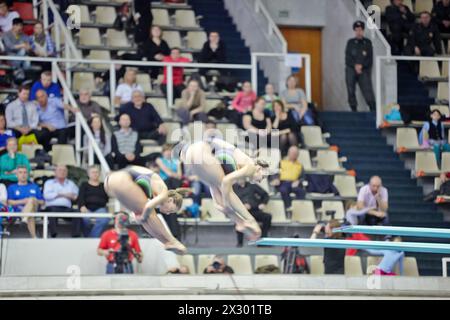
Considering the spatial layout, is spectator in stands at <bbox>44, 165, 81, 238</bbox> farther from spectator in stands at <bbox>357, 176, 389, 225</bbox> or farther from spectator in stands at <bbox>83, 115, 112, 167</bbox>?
spectator in stands at <bbox>357, 176, 389, 225</bbox>

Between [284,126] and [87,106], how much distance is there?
3.11 metres

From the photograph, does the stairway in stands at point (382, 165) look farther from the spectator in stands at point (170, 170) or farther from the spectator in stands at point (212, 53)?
the spectator in stands at point (170, 170)

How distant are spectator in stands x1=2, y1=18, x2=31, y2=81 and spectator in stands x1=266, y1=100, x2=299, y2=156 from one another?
397cm

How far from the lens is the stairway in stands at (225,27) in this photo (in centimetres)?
2598

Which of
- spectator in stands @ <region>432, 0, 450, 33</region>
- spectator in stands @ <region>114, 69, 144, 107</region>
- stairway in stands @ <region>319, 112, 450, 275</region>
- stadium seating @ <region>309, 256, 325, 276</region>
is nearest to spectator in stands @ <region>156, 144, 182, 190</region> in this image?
stadium seating @ <region>309, 256, 325, 276</region>

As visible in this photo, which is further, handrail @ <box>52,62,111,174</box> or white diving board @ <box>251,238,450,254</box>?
handrail @ <box>52,62,111,174</box>

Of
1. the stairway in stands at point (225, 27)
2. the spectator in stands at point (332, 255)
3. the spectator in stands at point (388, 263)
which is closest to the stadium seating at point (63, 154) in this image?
the spectator in stands at point (332, 255)

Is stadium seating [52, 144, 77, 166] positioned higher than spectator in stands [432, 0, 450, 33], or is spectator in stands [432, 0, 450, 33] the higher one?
spectator in stands [432, 0, 450, 33]

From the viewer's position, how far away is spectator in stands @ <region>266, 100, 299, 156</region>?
22.3 meters

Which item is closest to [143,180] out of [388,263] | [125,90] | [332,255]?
[332,255]

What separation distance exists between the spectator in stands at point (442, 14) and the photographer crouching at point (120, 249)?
978cm
